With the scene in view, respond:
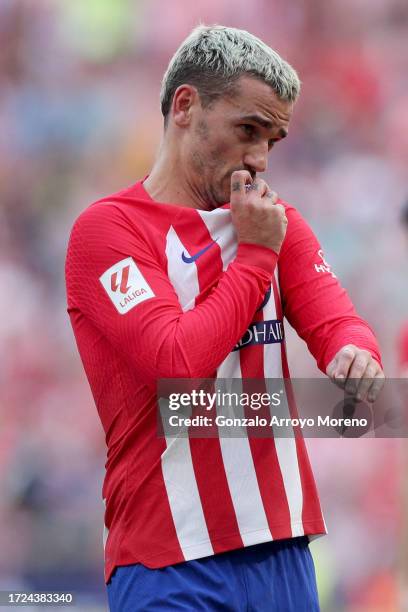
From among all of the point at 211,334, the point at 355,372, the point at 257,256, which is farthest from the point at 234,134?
the point at 355,372

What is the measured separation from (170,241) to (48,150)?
130 inches

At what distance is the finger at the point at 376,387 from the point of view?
5.77ft

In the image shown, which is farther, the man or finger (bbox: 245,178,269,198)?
finger (bbox: 245,178,269,198)

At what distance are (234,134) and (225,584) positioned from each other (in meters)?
0.84

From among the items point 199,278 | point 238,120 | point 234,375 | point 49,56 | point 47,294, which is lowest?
point 234,375

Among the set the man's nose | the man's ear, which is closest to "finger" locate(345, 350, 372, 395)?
the man's nose

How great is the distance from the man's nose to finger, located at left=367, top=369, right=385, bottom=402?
49 cm

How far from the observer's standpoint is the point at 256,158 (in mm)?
1998

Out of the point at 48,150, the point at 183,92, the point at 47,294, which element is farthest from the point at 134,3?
the point at 183,92

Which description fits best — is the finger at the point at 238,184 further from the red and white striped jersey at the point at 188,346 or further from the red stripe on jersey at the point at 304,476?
the red stripe on jersey at the point at 304,476

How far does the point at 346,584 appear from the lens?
15.0 ft

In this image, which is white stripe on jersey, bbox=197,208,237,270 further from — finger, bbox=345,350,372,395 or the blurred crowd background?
the blurred crowd background

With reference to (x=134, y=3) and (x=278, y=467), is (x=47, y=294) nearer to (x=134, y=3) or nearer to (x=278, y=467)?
(x=134, y=3)

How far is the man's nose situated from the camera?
6.54 ft
